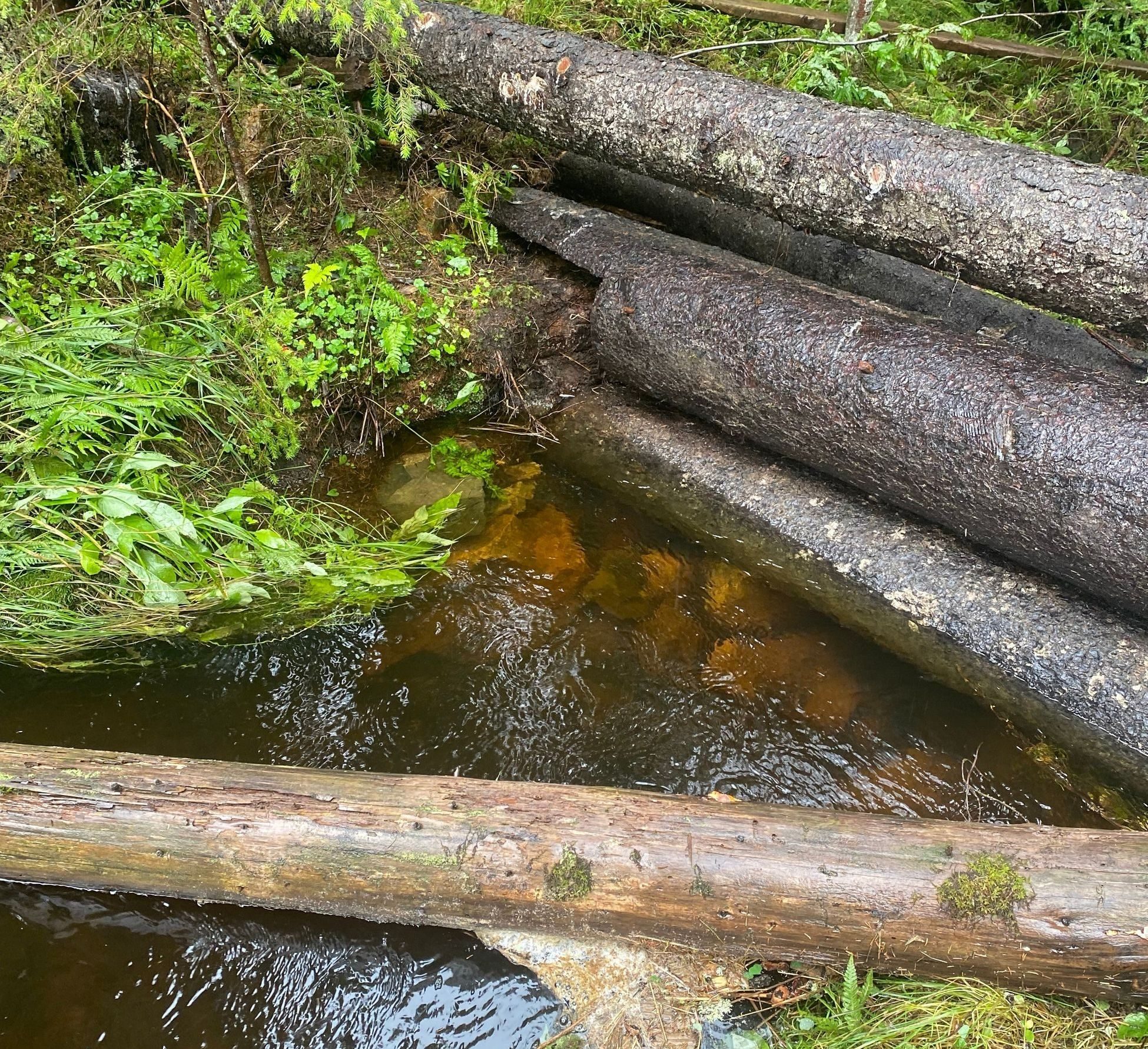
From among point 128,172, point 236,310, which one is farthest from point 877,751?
point 128,172

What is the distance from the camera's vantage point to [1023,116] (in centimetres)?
495

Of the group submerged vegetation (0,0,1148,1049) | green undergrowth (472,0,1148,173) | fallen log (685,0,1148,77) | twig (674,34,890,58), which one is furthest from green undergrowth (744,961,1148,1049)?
fallen log (685,0,1148,77)

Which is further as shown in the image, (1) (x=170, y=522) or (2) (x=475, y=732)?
(2) (x=475, y=732)

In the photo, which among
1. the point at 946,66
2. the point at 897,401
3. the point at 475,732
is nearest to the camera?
the point at 475,732

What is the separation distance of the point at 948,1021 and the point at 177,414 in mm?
2994

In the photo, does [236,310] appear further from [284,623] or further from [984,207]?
[984,207]

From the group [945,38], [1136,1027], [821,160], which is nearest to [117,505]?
[821,160]

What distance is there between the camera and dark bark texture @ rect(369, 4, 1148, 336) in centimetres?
260

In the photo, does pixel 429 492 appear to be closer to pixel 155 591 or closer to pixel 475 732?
pixel 475 732

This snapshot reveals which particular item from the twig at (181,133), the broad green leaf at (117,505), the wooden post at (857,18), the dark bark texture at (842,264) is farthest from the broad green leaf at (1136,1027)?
the wooden post at (857,18)

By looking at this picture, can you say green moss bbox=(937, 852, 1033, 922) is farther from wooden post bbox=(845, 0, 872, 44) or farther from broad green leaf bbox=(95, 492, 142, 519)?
wooden post bbox=(845, 0, 872, 44)

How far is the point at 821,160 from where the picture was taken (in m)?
2.99

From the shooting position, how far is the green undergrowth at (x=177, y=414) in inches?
95.5

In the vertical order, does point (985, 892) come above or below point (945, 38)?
below
